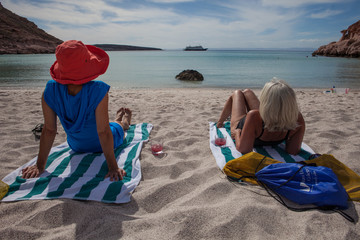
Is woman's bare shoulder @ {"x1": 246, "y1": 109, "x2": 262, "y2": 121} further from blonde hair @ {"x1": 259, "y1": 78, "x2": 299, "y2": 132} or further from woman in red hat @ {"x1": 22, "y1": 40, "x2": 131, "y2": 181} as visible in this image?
woman in red hat @ {"x1": 22, "y1": 40, "x2": 131, "y2": 181}

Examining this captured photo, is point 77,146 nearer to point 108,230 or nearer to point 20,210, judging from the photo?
point 20,210

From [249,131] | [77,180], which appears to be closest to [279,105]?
[249,131]

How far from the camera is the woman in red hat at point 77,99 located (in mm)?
1994

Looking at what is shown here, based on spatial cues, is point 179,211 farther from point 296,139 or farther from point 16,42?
point 16,42

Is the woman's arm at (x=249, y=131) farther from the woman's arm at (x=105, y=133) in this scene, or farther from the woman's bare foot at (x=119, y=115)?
the woman's bare foot at (x=119, y=115)

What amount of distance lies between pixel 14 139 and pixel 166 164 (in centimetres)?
256

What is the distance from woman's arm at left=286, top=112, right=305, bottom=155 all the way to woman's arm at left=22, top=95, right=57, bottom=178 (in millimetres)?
2936

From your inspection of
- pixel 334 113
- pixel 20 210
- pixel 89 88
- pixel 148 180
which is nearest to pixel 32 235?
pixel 20 210

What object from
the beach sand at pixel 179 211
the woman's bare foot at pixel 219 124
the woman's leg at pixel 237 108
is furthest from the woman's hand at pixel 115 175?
the woman's bare foot at pixel 219 124

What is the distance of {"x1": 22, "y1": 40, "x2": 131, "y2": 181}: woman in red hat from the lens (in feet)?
6.54

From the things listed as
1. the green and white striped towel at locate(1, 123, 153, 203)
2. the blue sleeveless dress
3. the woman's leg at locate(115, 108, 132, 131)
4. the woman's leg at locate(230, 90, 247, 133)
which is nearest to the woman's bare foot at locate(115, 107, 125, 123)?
the woman's leg at locate(115, 108, 132, 131)

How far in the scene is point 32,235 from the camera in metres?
1.61

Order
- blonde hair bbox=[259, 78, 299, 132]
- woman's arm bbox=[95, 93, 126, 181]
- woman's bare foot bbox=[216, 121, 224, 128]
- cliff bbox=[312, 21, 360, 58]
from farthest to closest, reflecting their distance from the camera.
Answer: cliff bbox=[312, 21, 360, 58] → woman's bare foot bbox=[216, 121, 224, 128] → blonde hair bbox=[259, 78, 299, 132] → woman's arm bbox=[95, 93, 126, 181]

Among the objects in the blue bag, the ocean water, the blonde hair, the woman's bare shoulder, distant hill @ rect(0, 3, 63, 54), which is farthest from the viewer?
distant hill @ rect(0, 3, 63, 54)
